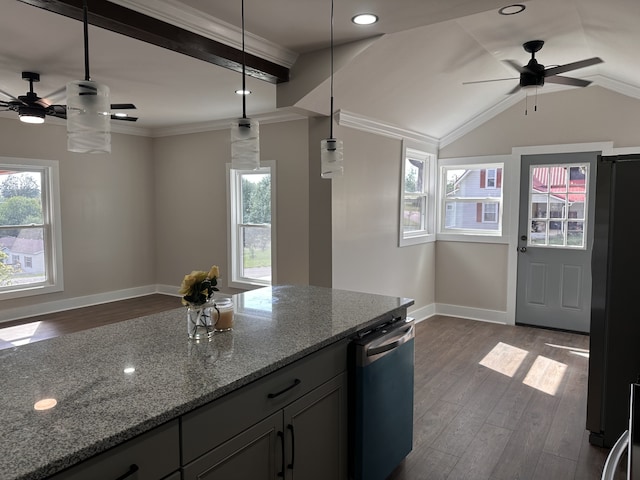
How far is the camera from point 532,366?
4.17 meters

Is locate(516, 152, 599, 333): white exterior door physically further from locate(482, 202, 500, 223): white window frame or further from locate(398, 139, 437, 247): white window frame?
locate(398, 139, 437, 247): white window frame

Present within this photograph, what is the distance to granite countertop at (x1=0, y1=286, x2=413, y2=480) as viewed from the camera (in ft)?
3.71

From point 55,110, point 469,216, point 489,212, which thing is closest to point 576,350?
point 489,212

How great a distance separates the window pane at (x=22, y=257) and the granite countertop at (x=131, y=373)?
4.41m

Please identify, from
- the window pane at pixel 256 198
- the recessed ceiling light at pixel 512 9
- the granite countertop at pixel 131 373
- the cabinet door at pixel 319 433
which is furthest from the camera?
the window pane at pixel 256 198

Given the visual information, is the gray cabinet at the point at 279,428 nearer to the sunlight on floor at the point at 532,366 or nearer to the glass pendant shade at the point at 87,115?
the glass pendant shade at the point at 87,115

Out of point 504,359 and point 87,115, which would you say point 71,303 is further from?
point 87,115

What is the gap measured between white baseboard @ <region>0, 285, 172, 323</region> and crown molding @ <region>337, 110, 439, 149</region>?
4.38 m

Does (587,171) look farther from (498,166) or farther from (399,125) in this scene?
(399,125)

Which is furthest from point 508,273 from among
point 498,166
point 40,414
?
point 40,414

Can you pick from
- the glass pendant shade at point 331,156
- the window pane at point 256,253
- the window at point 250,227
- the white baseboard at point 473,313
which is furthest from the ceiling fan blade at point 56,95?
the white baseboard at point 473,313

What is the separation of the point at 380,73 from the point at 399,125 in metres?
1.28

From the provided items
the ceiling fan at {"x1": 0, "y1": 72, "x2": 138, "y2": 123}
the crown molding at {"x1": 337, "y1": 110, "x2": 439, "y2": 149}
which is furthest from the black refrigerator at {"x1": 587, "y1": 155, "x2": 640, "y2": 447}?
the ceiling fan at {"x1": 0, "y1": 72, "x2": 138, "y2": 123}

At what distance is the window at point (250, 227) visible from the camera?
6.00 metres
